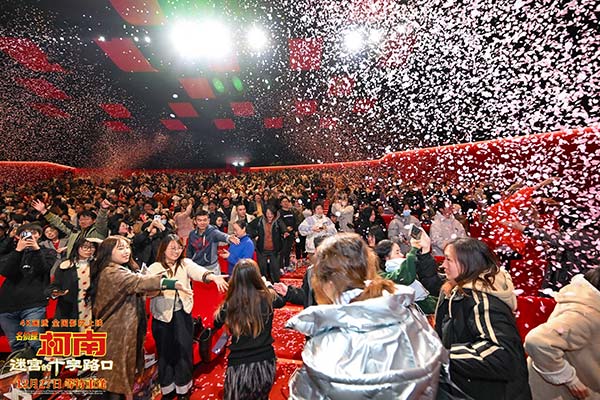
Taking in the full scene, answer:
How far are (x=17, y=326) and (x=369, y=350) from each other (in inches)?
160

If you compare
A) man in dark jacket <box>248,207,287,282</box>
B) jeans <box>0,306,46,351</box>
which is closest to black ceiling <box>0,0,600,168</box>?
man in dark jacket <box>248,207,287,282</box>

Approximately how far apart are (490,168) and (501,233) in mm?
4596

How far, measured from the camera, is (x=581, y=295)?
165 cm

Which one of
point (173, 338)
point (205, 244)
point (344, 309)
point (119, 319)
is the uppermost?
point (205, 244)

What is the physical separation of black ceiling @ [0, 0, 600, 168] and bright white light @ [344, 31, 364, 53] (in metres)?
0.34

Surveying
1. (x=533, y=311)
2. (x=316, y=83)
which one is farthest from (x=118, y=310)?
(x=316, y=83)

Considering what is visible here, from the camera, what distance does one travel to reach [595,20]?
21.3ft

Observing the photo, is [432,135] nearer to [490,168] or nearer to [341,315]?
[490,168]

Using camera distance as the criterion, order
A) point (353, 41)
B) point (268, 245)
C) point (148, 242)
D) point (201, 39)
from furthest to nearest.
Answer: point (201, 39) → point (353, 41) → point (268, 245) → point (148, 242)

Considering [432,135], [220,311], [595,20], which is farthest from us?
[432,135]

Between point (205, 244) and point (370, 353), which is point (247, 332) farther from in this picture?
point (205, 244)

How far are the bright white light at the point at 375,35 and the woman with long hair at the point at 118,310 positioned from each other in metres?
10.7

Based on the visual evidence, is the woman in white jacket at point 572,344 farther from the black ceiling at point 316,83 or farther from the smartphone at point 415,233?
the black ceiling at point 316,83

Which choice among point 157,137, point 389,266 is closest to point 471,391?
point 389,266
